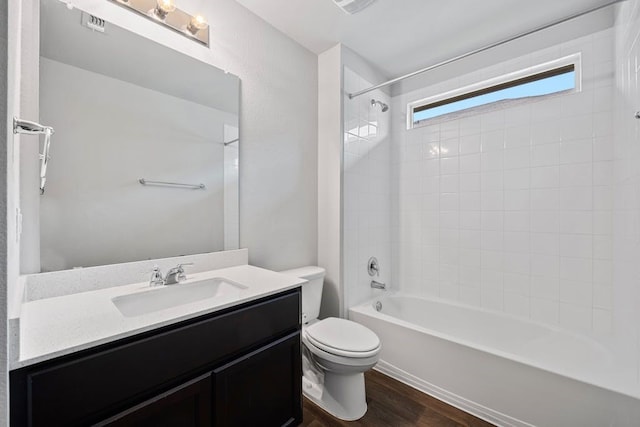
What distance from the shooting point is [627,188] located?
1.46 meters

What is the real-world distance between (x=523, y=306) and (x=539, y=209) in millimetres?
740

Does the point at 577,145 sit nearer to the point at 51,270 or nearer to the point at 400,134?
the point at 400,134

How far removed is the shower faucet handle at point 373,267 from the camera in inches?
94.5

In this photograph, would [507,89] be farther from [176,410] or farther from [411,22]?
[176,410]

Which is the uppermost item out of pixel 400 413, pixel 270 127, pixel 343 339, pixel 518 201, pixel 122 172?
pixel 270 127

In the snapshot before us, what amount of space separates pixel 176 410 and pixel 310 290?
1.11 meters

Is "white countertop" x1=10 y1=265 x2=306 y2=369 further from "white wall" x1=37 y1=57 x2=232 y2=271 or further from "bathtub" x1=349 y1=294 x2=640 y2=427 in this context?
"bathtub" x1=349 y1=294 x2=640 y2=427

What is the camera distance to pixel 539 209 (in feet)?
6.44

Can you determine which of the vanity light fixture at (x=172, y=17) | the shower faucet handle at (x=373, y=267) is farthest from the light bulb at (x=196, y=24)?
the shower faucet handle at (x=373, y=267)

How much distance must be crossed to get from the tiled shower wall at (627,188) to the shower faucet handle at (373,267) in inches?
60.0

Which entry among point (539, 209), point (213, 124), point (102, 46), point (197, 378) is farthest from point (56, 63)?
point (539, 209)

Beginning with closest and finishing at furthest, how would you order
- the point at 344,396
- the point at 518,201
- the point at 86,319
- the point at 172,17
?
the point at 86,319, the point at 172,17, the point at 344,396, the point at 518,201

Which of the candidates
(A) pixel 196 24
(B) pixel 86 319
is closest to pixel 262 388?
(B) pixel 86 319

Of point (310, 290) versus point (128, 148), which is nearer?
point (128, 148)
